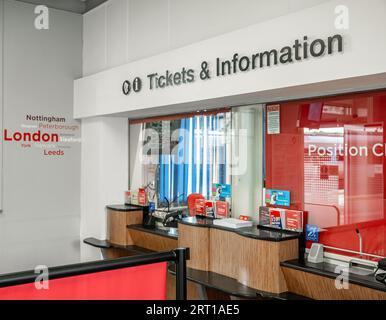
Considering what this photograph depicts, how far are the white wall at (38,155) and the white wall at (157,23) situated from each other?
1.03 ft

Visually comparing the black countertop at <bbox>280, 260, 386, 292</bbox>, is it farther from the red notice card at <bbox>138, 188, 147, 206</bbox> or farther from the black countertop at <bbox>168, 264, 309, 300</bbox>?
the red notice card at <bbox>138, 188, 147, 206</bbox>

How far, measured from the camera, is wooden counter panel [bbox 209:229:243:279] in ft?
10.8

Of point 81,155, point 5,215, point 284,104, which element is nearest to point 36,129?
point 81,155

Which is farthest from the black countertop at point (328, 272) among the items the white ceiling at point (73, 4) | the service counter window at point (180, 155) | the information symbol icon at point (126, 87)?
the white ceiling at point (73, 4)

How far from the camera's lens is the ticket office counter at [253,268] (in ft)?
9.10

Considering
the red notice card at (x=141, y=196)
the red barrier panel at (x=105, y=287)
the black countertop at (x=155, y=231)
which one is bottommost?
the black countertop at (x=155, y=231)

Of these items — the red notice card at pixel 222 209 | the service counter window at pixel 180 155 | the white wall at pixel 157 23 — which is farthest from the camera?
the service counter window at pixel 180 155

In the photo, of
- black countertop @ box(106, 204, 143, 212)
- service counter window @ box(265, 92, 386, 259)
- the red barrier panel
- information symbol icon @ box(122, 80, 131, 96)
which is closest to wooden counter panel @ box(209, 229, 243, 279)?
service counter window @ box(265, 92, 386, 259)

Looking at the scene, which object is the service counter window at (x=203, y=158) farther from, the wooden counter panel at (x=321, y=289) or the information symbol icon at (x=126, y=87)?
the wooden counter panel at (x=321, y=289)

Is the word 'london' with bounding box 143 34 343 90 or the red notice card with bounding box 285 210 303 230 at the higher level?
the word 'london' with bounding box 143 34 343 90

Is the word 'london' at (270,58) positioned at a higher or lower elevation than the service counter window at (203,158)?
higher

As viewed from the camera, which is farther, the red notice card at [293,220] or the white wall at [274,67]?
the red notice card at [293,220]

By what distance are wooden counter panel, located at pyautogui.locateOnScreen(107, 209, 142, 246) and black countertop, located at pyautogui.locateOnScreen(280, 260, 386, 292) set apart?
2060 millimetres

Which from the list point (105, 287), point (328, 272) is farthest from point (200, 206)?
point (105, 287)
